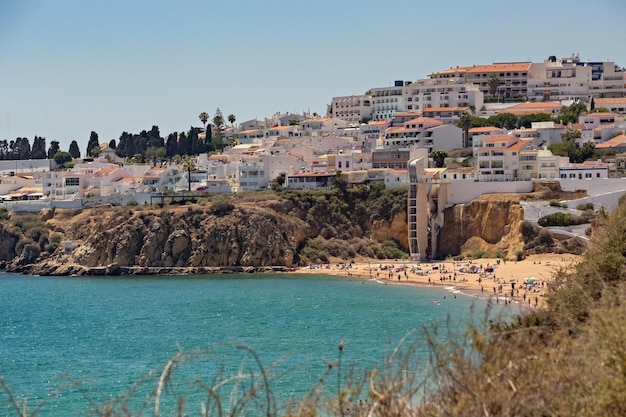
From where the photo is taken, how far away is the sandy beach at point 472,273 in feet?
166

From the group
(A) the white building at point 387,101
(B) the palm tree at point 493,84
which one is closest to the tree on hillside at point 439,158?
(A) the white building at point 387,101

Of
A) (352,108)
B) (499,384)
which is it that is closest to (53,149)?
(352,108)

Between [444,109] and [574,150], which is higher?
[444,109]

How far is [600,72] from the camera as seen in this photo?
91312 mm

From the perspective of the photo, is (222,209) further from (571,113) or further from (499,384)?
(499,384)

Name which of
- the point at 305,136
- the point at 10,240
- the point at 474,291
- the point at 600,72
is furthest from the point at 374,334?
the point at 600,72

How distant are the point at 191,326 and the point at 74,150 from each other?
64825 millimetres

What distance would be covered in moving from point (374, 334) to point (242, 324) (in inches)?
272

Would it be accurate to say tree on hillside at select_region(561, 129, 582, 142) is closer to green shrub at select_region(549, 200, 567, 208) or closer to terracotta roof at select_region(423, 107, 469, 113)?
terracotta roof at select_region(423, 107, 469, 113)

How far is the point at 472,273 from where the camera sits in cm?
5700

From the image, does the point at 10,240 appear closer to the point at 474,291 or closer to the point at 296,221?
the point at 296,221

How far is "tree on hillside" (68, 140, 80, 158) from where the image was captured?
346 ft

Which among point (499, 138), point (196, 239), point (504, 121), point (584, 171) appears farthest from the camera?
point (504, 121)

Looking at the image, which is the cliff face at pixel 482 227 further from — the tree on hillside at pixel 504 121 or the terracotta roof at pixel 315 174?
the tree on hillside at pixel 504 121
